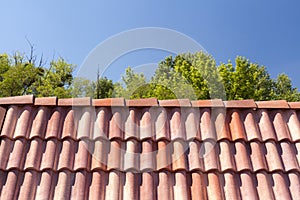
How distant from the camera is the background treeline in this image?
18.8 m

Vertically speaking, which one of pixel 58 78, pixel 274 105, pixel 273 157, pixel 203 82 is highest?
pixel 58 78

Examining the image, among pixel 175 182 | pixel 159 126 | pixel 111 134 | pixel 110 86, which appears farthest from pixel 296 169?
pixel 110 86

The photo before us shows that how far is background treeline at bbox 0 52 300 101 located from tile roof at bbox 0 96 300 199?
1325 cm

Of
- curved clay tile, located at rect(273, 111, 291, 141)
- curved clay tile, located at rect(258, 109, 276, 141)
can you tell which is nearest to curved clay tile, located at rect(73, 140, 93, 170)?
curved clay tile, located at rect(258, 109, 276, 141)

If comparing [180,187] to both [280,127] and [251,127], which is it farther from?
[280,127]

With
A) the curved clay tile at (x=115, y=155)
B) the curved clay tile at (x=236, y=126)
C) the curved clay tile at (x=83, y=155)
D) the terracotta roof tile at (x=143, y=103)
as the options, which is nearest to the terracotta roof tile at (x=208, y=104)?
the curved clay tile at (x=236, y=126)

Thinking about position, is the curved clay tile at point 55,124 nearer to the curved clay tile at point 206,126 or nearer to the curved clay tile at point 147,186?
the curved clay tile at point 147,186

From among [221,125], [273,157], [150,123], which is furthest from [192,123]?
[273,157]

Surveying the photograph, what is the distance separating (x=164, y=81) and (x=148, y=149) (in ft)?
70.5

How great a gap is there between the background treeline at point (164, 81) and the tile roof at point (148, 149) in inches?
522

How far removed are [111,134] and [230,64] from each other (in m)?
20.6

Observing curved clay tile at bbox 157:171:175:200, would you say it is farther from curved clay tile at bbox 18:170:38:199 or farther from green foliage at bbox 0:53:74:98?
green foliage at bbox 0:53:74:98

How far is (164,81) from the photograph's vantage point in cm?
2383

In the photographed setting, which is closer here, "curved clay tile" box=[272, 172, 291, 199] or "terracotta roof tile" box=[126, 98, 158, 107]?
"curved clay tile" box=[272, 172, 291, 199]
